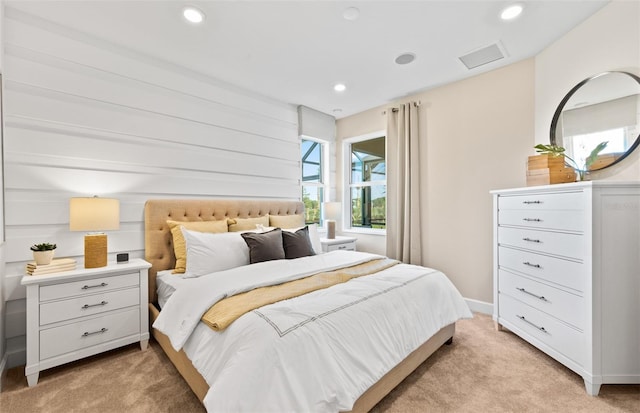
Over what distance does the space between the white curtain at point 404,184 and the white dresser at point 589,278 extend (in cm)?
142

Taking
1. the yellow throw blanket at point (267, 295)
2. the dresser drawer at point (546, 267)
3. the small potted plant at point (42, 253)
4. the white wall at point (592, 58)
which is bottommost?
the yellow throw blanket at point (267, 295)

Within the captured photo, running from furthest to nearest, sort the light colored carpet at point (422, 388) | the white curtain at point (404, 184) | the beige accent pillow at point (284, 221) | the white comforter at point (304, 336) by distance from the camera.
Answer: the white curtain at point (404, 184)
the beige accent pillow at point (284, 221)
the light colored carpet at point (422, 388)
the white comforter at point (304, 336)

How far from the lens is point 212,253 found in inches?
90.1

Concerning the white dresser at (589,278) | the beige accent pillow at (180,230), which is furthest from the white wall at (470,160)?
the beige accent pillow at (180,230)

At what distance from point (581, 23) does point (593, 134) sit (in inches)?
36.1

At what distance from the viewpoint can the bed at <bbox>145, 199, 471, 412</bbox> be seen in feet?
4.63

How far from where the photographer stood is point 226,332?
53.2 inches

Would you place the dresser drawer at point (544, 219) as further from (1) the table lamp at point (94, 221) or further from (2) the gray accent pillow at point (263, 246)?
(1) the table lamp at point (94, 221)

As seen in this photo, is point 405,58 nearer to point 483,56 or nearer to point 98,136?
point 483,56

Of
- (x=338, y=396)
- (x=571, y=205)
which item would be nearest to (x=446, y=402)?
(x=338, y=396)

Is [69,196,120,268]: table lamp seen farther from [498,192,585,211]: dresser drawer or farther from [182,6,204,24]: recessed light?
[498,192,585,211]: dresser drawer

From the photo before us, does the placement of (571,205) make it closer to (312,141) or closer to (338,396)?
(338,396)

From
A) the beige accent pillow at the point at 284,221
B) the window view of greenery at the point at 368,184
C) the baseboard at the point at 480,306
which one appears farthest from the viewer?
the window view of greenery at the point at 368,184

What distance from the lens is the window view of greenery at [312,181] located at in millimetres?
4255
